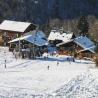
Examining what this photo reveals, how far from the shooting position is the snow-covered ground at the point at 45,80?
36.6 meters

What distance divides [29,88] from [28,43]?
2866 cm

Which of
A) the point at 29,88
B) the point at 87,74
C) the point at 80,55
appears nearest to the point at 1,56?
the point at 80,55

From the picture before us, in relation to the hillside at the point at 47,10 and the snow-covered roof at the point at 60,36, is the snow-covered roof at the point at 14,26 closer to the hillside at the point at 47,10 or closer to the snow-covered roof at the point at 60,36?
the snow-covered roof at the point at 60,36

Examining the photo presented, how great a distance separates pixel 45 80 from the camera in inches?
1699

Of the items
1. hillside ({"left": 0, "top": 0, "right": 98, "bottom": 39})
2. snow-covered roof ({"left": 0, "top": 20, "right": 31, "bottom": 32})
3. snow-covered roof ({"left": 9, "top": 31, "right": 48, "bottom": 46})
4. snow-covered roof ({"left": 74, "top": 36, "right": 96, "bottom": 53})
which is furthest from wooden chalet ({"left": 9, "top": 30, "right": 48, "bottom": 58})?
hillside ({"left": 0, "top": 0, "right": 98, "bottom": 39})

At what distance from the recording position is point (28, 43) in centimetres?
6719

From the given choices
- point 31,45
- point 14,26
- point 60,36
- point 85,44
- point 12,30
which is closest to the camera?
point 31,45

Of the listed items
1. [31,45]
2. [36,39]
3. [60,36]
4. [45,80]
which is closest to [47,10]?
[60,36]

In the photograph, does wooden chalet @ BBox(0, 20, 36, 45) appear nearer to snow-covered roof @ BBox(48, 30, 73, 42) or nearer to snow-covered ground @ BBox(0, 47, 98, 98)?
snow-covered roof @ BBox(48, 30, 73, 42)

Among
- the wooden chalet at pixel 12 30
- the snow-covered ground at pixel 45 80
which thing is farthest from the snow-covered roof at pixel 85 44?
the wooden chalet at pixel 12 30

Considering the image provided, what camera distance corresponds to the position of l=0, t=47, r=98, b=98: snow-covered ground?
120 ft

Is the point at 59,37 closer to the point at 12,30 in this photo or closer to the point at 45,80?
the point at 12,30

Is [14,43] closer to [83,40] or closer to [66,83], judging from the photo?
[83,40]

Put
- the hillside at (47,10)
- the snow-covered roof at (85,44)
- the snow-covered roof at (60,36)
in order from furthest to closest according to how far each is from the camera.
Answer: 1. the hillside at (47,10)
2. the snow-covered roof at (60,36)
3. the snow-covered roof at (85,44)
